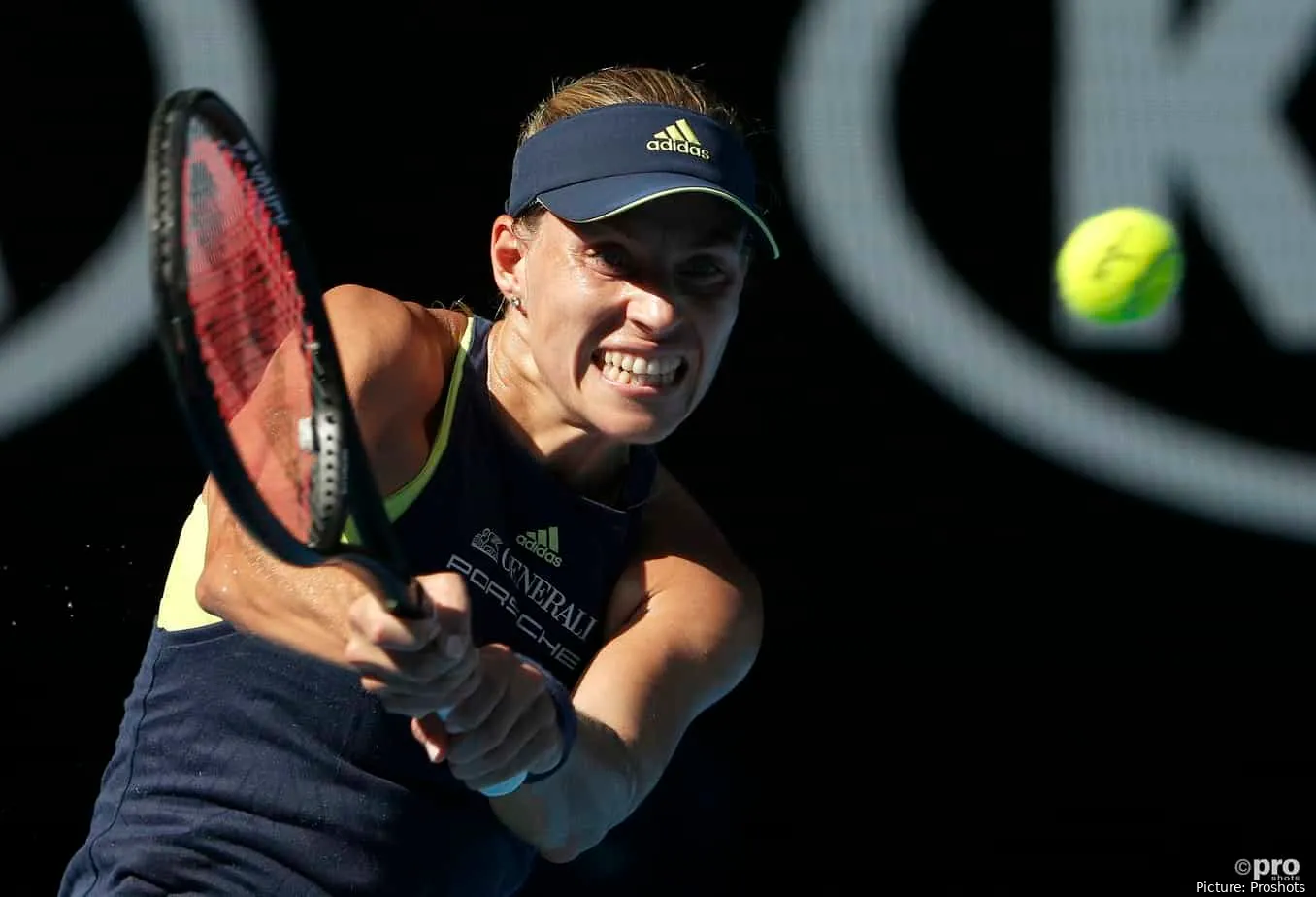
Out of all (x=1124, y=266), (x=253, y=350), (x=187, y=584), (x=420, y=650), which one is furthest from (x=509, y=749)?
(x=1124, y=266)

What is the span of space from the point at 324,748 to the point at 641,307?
0.71 metres

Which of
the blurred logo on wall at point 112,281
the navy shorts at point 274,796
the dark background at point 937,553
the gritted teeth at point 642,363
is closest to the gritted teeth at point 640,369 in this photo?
the gritted teeth at point 642,363

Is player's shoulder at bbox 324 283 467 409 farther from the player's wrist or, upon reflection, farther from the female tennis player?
the player's wrist

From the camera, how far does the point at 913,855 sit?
366cm

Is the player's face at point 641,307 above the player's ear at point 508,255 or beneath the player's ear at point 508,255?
beneath

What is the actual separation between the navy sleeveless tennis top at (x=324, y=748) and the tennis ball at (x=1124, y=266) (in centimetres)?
123

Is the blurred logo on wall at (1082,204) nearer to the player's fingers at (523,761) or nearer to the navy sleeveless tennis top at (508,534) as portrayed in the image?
the navy sleeveless tennis top at (508,534)

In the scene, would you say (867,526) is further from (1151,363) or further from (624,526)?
(624,526)

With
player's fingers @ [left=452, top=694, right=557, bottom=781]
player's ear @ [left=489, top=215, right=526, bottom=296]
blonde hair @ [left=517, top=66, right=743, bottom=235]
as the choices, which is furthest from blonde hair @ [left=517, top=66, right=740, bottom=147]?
player's fingers @ [left=452, top=694, right=557, bottom=781]

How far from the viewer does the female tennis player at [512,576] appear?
2.40 meters

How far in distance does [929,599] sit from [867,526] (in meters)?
0.19

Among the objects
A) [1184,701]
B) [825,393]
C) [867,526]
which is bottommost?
[1184,701]

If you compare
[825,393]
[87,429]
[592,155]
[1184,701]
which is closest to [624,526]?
[592,155]

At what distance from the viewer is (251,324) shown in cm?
197
